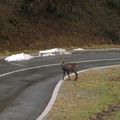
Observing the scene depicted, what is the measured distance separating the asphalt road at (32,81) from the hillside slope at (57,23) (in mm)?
5260

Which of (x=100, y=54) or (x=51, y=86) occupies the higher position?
(x=51, y=86)

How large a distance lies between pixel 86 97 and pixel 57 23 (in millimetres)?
26636

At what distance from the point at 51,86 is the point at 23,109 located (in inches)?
204

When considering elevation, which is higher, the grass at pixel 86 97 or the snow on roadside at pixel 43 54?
the grass at pixel 86 97

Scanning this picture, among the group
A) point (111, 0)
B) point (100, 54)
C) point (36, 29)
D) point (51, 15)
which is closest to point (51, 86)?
point (100, 54)

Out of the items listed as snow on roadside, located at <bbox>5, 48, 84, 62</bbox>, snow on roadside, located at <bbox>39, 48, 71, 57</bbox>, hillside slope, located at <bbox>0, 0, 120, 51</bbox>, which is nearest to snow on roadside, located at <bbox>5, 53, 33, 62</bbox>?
snow on roadside, located at <bbox>5, 48, 84, 62</bbox>

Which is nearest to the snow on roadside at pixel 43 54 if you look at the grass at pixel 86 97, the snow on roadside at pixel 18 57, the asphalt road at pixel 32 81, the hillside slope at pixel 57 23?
the snow on roadside at pixel 18 57

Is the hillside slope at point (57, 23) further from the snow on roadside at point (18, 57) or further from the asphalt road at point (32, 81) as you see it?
the asphalt road at point (32, 81)

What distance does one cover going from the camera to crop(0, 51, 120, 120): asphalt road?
1781cm

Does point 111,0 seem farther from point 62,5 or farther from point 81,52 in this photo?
point 81,52

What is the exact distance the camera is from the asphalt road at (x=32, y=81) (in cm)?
1781

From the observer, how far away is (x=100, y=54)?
1511 inches

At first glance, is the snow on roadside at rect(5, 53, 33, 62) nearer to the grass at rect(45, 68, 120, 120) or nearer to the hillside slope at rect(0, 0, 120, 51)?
the hillside slope at rect(0, 0, 120, 51)

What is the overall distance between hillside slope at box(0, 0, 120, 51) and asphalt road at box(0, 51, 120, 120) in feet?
17.3
